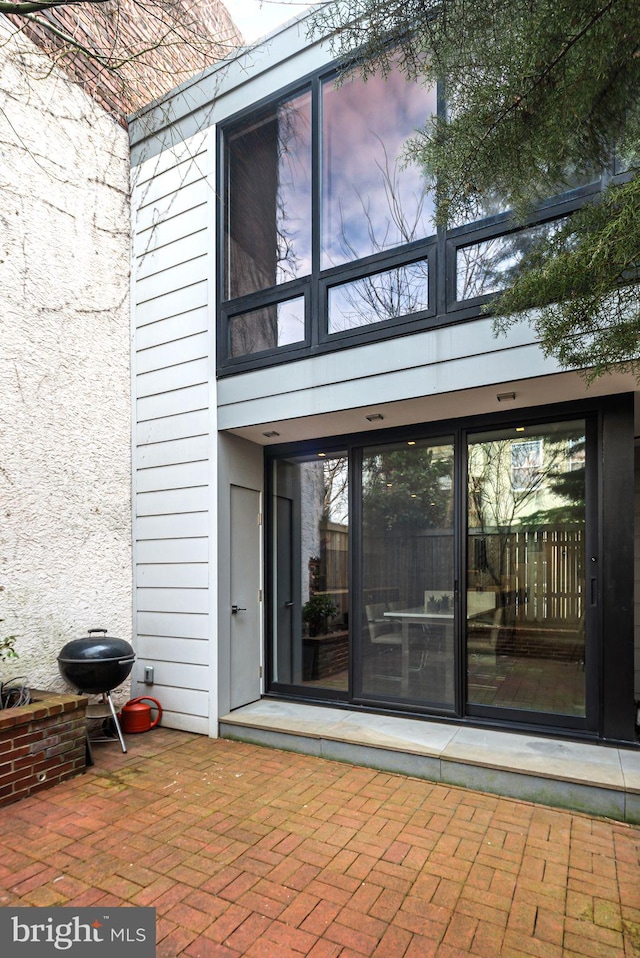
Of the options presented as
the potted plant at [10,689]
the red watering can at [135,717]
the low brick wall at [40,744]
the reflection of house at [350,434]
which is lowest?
the red watering can at [135,717]

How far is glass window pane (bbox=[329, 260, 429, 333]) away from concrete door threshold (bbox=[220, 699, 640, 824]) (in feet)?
9.88

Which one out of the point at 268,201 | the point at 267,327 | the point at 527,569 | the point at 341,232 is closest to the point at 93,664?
the point at 267,327

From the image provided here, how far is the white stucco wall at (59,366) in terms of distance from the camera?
4.20 meters

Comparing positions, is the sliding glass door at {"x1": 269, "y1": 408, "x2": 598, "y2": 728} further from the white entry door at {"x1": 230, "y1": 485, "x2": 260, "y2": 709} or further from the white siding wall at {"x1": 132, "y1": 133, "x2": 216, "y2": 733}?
the white siding wall at {"x1": 132, "y1": 133, "x2": 216, "y2": 733}

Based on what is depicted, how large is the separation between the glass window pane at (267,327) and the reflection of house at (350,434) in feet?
0.07

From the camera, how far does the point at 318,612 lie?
488 centimetres

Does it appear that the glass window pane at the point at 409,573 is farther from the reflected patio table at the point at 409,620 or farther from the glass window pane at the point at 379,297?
the glass window pane at the point at 379,297

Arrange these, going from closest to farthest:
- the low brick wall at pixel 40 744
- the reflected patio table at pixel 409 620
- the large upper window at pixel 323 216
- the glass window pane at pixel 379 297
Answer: the low brick wall at pixel 40 744 < the glass window pane at pixel 379 297 < the large upper window at pixel 323 216 < the reflected patio table at pixel 409 620

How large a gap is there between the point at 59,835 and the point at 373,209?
15.0 ft

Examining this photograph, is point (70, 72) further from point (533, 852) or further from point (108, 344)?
point (533, 852)

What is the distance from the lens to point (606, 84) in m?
1.88

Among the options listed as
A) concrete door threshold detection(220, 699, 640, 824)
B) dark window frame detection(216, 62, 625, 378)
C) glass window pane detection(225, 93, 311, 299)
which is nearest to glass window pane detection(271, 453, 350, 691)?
concrete door threshold detection(220, 699, 640, 824)

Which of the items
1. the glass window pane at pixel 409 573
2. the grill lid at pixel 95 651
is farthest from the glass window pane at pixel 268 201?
the grill lid at pixel 95 651

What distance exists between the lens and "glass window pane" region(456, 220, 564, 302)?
3.51 metres
